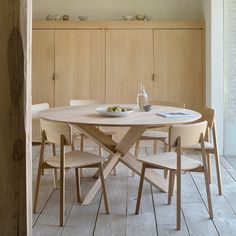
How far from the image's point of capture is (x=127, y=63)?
5.57 meters

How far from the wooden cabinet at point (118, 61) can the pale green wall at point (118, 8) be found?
520 millimetres

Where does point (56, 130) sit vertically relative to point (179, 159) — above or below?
above

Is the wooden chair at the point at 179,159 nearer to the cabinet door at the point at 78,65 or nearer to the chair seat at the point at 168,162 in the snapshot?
the chair seat at the point at 168,162

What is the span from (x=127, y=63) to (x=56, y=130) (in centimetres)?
298

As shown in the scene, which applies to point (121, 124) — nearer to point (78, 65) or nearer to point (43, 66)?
point (78, 65)

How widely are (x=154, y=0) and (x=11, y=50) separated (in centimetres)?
500

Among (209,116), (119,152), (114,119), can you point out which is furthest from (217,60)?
(114,119)

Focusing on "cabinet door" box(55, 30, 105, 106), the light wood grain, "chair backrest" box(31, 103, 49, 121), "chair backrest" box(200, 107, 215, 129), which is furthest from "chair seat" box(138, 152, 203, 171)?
the light wood grain

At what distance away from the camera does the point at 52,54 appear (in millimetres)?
5617

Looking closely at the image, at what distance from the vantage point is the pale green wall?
5902 millimetres

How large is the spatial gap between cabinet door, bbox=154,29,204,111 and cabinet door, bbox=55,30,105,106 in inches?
34.4

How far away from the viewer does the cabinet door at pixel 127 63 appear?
553cm

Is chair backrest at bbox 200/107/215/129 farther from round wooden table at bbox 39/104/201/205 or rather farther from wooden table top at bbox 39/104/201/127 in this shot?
wooden table top at bbox 39/104/201/127

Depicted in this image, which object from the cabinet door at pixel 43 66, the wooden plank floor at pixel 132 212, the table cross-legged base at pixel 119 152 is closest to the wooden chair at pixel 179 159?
the wooden plank floor at pixel 132 212
